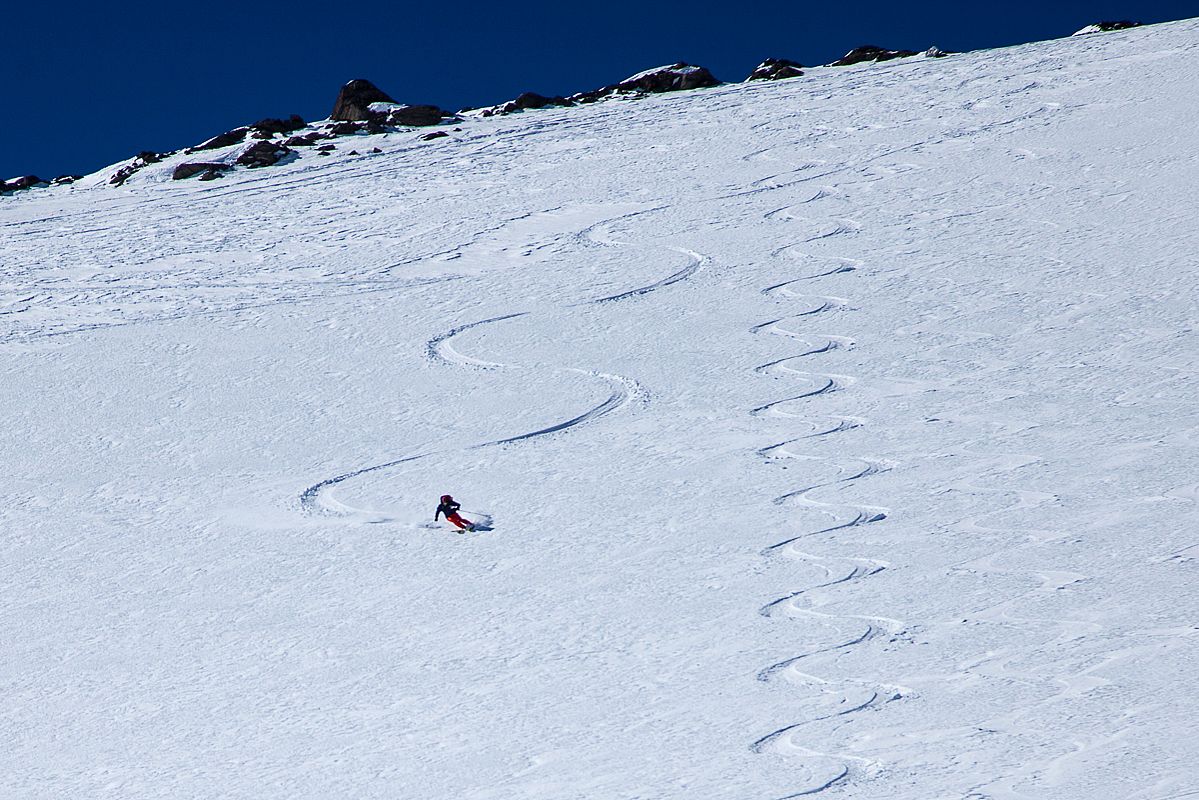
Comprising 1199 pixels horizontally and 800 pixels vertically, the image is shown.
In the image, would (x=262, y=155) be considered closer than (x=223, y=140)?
Yes

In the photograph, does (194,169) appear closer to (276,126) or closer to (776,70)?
(276,126)

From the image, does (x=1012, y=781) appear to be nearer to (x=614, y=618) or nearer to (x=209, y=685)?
(x=614, y=618)

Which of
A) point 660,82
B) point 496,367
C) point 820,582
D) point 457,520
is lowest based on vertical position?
point 820,582

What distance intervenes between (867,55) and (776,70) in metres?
1.84

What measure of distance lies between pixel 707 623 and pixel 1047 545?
57.6 inches

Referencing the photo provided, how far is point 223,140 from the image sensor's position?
2394 centimetres

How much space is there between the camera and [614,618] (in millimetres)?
5125

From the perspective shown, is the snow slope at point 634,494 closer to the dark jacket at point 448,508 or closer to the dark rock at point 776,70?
the dark jacket at point 448,508

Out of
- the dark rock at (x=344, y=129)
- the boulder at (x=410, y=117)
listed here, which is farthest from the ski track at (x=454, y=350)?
the boulder at (x=410, y=117)

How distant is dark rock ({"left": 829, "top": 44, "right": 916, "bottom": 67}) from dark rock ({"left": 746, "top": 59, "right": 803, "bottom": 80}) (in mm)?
857

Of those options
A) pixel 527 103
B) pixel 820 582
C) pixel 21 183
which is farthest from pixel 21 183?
pixel 820 582

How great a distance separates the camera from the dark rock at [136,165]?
855 inches

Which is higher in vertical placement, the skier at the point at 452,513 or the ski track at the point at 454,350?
the ski track at the point at 454,350

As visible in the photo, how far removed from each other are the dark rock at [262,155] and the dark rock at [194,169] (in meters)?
0.37
